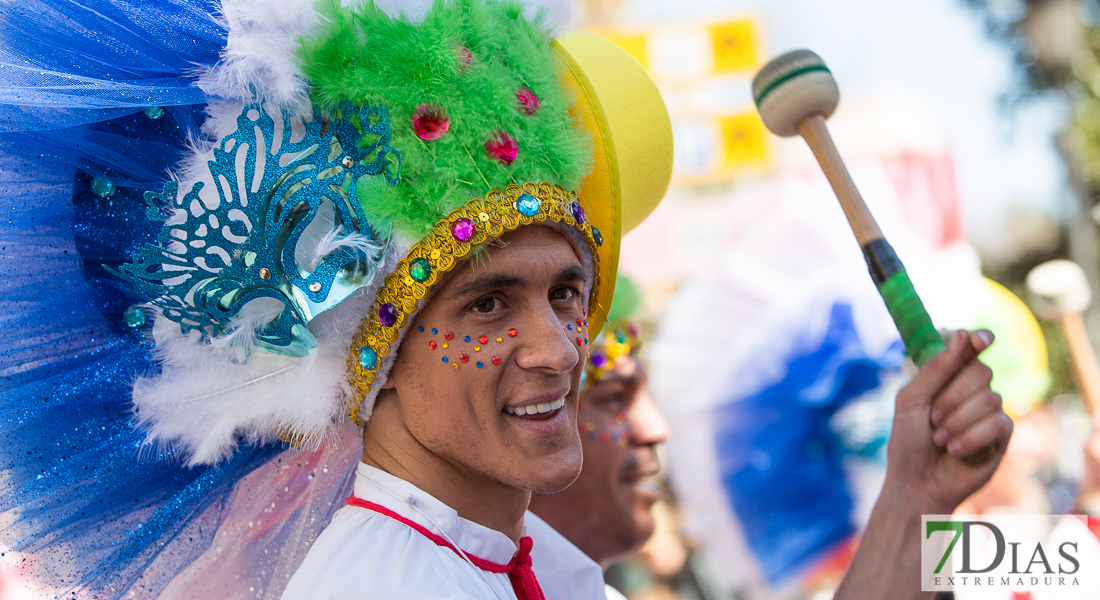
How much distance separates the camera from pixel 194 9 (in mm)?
1774

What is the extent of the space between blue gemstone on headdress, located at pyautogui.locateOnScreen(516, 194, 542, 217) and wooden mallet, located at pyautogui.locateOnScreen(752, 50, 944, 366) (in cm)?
61

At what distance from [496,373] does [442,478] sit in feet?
0.87

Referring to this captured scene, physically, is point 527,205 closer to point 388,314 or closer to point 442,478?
point 388,314

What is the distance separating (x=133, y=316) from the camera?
1.89 m

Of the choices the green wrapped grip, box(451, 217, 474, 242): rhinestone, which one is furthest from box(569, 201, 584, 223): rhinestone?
the green wrapped grip

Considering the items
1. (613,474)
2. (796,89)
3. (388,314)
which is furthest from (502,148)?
(613,474)

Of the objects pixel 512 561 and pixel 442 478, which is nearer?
pixel 442 478

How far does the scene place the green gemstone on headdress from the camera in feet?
5.81

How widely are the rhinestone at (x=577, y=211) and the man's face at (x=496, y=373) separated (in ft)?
0.45

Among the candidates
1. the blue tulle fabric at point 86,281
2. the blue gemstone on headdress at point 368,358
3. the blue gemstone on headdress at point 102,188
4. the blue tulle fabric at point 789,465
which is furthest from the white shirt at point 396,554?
the blue tulle fabric at point 789,465

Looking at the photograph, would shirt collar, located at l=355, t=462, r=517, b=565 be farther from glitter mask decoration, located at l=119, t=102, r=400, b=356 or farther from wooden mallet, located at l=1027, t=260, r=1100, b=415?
wooden mallet, located at l=1027, t=260, r=1100, b=415

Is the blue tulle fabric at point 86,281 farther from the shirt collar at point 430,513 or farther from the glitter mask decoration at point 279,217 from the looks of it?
the shirt collar at point 430,513

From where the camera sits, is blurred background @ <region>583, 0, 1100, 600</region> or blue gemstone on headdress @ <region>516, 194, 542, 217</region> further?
blurred background @ <region>583, 0, 1100, 600</region>

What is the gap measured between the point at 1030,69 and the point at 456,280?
53.1ft
